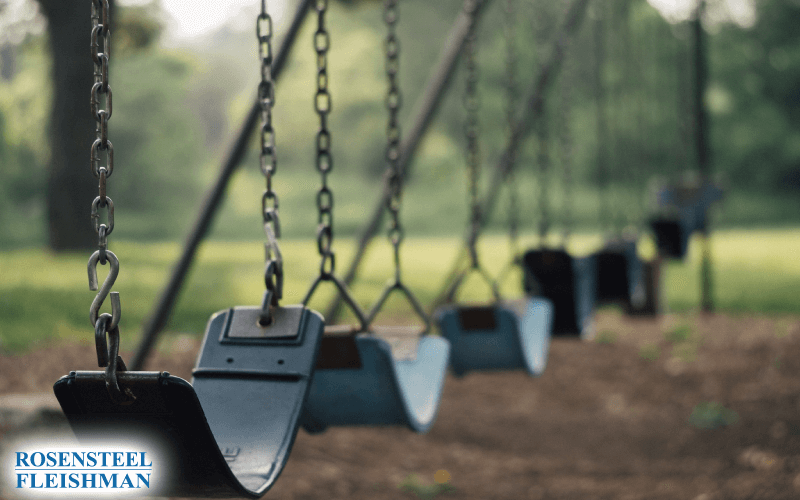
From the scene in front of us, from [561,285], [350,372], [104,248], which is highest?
[104,248]

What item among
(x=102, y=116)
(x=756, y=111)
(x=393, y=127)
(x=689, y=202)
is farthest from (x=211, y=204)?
(x=756, y=111)

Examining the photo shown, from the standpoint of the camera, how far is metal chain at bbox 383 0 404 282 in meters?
2.05

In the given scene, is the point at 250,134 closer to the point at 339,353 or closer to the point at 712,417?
the point at 339,353

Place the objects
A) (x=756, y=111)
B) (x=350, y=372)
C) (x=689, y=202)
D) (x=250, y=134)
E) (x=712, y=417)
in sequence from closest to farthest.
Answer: (x=350, y=372) < (x=250, y=134) < (x=712, y=417) < (x=689, y=202) < (x=756, y=111)

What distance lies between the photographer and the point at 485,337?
2617mm

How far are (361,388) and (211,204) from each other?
2.12 m

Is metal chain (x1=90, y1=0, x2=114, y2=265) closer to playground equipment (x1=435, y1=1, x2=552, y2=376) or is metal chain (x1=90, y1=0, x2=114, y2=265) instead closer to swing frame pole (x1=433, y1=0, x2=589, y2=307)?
playground equipment (x1=435, y1=1, x2=552, y2=376)

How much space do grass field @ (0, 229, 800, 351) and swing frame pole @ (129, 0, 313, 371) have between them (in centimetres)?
379

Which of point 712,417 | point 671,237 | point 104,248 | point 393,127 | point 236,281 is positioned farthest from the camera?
point 236,281

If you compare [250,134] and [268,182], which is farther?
[250,134]

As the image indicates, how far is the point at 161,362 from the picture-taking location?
628 centimetres

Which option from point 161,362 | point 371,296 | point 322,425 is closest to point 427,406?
point 322,425

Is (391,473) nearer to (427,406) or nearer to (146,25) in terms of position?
(427,406)

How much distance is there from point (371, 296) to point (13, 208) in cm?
800
